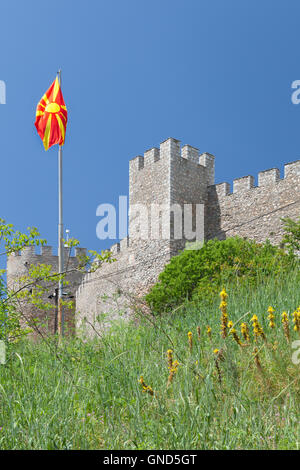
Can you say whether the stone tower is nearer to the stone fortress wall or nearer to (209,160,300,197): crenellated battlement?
the stone fortress wall

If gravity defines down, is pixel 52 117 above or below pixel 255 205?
above

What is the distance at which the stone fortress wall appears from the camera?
693 inches

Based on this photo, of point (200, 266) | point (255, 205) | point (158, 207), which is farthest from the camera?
point (158, 207)

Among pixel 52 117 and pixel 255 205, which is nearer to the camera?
pixel 52 117

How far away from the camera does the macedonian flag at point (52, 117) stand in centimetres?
1342

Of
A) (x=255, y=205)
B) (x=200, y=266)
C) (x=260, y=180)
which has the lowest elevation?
(x=200, y=266)

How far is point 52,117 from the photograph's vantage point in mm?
13586

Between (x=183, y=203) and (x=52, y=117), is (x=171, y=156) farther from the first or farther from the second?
(x=52, y=117)

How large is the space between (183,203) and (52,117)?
272 inches

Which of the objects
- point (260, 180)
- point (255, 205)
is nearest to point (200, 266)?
point (255, 205)

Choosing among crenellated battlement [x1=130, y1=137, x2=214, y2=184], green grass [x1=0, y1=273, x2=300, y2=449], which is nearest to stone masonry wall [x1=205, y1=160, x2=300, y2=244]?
crenellated battlement [x1=130, y1=137, x2=214, y2=184]

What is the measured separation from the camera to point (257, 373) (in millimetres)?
3100

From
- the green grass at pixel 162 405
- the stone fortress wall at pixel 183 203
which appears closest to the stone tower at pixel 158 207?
the stone fortress wall at pixel 183 203
